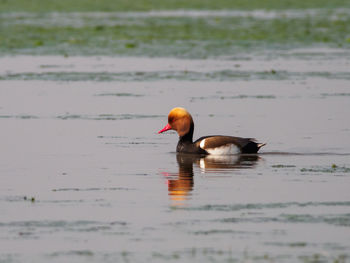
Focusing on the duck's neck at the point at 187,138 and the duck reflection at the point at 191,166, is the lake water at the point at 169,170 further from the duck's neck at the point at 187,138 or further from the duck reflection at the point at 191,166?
the duck's neck at the point at 187,138

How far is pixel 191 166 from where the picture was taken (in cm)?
1454

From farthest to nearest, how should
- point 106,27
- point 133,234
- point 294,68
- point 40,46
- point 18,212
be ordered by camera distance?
point 106,27 → point 40,46 → point 294,68 → point 18,212 → point 133,234

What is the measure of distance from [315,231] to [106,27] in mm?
32069

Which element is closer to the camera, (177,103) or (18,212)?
(18,212)

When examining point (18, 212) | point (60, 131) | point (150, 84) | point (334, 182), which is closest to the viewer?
point (18, 212)

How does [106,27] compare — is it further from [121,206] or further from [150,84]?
[121,206]

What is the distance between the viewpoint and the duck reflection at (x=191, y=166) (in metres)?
12.4

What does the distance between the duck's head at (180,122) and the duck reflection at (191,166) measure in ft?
1.81

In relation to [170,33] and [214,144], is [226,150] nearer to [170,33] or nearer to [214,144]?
[214,144]

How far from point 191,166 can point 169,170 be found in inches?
24.6

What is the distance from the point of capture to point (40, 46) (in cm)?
3456

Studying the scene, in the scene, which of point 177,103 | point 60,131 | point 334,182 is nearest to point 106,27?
point 177,103

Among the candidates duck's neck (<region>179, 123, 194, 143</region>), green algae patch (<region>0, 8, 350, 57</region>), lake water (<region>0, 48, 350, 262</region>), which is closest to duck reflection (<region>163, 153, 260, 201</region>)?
lake water (<region>0, 48, 350, 262</region>)

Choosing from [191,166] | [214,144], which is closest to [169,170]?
[191,166]
